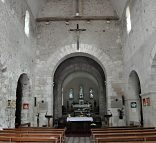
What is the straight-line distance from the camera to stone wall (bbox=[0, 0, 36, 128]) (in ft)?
31.2

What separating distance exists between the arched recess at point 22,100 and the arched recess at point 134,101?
634cm

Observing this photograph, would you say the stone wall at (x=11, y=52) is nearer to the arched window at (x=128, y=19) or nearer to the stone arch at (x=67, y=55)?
the stone arch at (x=67, y=55)

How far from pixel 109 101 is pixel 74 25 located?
5946 millimetres

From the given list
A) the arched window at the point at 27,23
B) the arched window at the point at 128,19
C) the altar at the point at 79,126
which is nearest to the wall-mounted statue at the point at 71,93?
the altar at the point at 79,126

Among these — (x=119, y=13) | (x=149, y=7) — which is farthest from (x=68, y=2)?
(x=149, y=7)

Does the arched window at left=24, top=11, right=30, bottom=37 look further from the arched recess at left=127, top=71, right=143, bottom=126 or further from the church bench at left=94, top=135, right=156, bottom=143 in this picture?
the church bench at left=94, top=135, right=156, bottom=143

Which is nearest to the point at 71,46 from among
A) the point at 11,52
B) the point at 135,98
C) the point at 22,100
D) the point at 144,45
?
the point at 22,100

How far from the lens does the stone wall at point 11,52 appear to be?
9.51m

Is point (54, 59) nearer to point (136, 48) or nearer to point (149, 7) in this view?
point (136, 48)

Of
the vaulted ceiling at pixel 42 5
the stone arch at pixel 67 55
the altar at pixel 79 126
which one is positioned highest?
the vaulted ceiling at pixel 42 5

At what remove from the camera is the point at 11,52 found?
1058 centimetres

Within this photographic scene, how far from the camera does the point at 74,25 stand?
1612cm

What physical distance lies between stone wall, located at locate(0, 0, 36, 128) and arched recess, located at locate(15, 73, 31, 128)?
1.05 meters

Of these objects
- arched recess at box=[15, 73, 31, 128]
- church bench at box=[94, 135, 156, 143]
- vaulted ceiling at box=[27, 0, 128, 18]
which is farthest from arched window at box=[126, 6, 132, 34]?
church bench at box=[94, 135, 156, 143]
